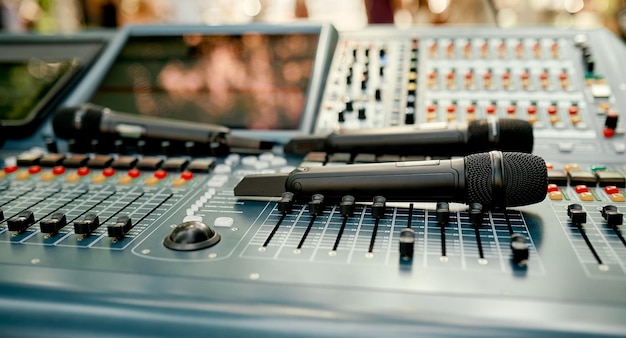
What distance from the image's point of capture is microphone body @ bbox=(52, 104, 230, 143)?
4.79 feet

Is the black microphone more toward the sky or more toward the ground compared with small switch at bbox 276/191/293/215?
more toward the sky

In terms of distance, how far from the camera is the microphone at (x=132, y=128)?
4.78 feet

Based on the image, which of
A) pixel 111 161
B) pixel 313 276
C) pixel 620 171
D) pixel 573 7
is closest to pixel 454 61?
pixel 620 171

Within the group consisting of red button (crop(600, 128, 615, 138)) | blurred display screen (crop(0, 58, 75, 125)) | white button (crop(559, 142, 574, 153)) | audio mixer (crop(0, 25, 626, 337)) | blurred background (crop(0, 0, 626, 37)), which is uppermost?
blurred background (crop(0, 0, 626, 37))

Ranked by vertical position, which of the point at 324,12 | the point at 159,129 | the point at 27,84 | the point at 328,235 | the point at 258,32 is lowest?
the point at 328,235

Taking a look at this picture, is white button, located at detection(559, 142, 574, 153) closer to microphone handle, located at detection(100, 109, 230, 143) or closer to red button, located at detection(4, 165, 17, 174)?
microphone handle, located at detection(100, 109, 230, 143)

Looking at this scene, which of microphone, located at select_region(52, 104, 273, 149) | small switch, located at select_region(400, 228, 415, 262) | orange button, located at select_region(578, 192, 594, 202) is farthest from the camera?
microphone, located at select_region(52, 104, 273, 149)

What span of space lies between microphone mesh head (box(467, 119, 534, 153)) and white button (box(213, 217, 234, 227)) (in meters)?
0.59

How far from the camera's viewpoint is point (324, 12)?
6.51 meters

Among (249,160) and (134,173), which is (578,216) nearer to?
(249,160)

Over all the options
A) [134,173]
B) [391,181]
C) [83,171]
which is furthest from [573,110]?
[83,171]

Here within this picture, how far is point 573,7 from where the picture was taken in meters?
5.72

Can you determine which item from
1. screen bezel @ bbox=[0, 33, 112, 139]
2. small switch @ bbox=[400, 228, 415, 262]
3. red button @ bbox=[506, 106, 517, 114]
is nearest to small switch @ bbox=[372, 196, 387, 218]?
small switch @ bbox=[400, 228, 415, 262]

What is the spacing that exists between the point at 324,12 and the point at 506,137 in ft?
18.3
